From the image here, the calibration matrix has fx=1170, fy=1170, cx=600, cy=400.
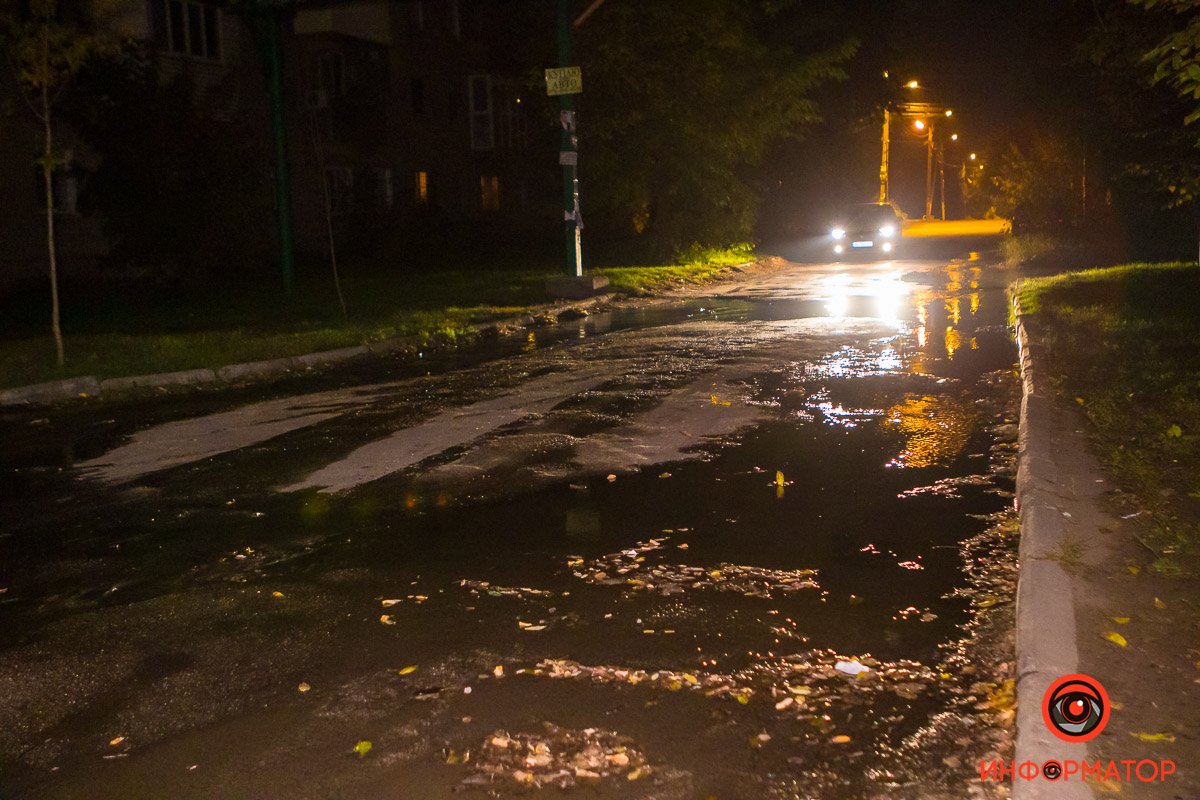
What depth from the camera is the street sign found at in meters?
21.6

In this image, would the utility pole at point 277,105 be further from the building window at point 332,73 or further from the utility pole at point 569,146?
the building window at point 332,73

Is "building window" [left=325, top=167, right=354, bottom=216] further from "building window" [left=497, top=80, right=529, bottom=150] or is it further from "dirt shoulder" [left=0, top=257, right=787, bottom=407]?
"dirt shoulder" [left=0, top=257, right=787, bottom=407]

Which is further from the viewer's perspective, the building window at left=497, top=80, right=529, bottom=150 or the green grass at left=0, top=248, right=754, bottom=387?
the building window at left=497, top=80, right=529, bottom=150

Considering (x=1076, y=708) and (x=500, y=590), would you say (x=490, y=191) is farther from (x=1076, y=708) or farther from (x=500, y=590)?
(x=1076, y=708)

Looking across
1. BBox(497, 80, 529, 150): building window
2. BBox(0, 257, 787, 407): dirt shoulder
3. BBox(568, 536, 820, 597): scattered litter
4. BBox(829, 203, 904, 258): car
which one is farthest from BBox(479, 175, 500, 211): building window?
BBox(568, 536, 820, 597): scattered litter

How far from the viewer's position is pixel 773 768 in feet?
12.9

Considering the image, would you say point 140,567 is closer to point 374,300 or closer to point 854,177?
point 374,300

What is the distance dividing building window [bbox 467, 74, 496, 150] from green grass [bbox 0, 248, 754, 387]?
16.9 meters

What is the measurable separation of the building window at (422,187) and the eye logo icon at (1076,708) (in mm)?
35845

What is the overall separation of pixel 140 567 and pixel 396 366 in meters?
8.09

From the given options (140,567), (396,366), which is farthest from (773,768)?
(396,366)

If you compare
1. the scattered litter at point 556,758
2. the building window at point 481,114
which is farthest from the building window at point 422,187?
the scattered litter at point 556,758

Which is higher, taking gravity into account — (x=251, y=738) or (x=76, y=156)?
(x=76, y=156)

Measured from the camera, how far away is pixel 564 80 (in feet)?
71.1
